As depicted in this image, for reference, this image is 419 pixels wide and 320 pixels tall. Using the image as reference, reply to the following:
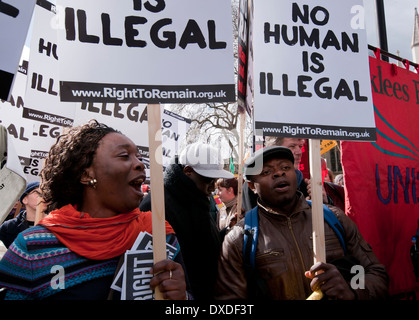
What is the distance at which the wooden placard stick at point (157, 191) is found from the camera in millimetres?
1463

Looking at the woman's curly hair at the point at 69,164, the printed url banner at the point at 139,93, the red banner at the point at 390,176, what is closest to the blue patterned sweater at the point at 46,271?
the woman's curly hair at the point at 69,164

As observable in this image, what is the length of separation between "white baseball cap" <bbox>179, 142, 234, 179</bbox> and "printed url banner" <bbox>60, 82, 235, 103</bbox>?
2.96 ft

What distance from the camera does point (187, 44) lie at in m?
1.75

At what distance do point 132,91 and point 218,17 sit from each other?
2.05ft

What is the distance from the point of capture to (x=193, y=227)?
90.3 inches

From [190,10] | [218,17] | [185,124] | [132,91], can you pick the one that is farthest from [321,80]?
[185,124]

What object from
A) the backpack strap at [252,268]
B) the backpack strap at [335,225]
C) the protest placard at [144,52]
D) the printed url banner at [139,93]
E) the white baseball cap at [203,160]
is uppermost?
the protest placard at [144,52]

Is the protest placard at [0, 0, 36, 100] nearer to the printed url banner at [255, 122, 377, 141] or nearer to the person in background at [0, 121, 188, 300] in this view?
the person in background at [0, 121, 188, 300]

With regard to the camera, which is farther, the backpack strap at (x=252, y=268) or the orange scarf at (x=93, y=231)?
the backpack strap at (x=252, y=268)

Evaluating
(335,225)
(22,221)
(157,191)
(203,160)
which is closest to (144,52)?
(157,191)

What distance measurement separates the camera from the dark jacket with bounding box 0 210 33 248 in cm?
330

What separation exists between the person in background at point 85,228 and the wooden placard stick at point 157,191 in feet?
0.22

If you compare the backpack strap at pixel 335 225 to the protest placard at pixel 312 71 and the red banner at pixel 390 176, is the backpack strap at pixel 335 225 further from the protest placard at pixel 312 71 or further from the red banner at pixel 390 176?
the red banner at pixel 390 176

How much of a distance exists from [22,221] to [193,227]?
215 centimetres
